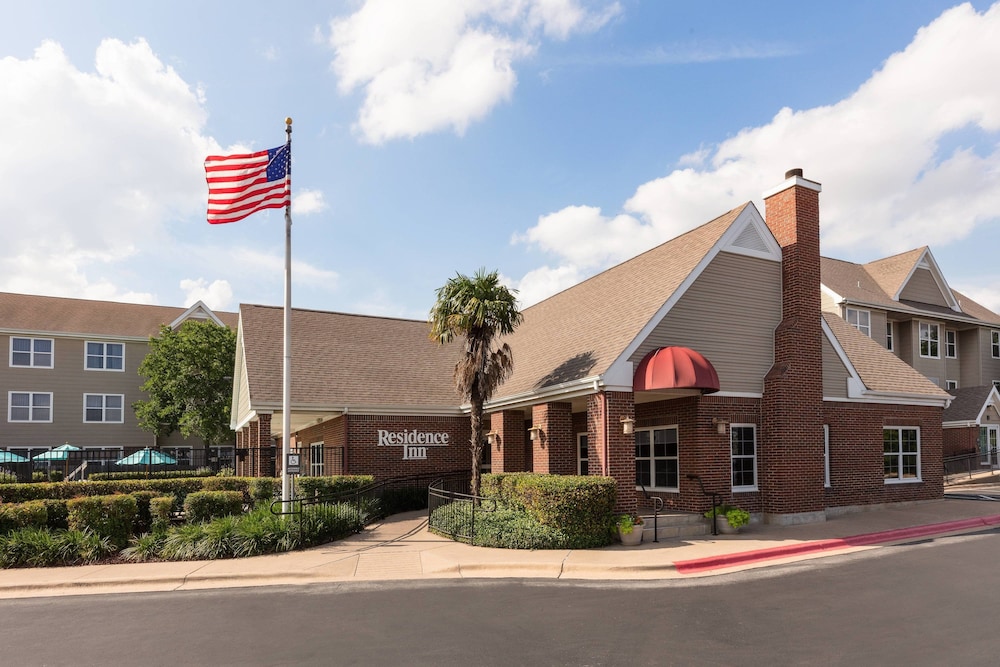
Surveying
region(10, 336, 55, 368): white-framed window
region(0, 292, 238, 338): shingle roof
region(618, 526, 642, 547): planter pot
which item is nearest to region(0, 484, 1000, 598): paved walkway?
region(618, 526, 642, 547): planter pot

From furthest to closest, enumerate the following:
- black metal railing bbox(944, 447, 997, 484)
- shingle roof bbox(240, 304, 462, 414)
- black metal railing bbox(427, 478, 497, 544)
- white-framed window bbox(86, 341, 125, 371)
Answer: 1. white-framed window bbox(86, 341, 125, 371)
2. black metal railing bbox(944, 447, 997, 484)
3. shingle roof bbox(240, 304, 462, 414)
4. black metal railing bbox(427, 478, 497, 544)

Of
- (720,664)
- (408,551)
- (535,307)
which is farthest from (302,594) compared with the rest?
(535,307)

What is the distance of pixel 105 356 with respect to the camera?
4319 centimetres

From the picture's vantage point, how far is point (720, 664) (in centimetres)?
754

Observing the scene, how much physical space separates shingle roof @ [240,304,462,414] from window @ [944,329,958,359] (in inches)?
1168

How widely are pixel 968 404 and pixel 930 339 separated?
557 centimetres

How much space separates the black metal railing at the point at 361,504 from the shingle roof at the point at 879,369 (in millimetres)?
13269

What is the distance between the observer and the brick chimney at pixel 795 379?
17.4 metres

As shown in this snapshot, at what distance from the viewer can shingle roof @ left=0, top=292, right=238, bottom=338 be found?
41.6m

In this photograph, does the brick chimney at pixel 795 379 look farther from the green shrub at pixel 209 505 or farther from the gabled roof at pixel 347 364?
the green shrub at pixel 209 505

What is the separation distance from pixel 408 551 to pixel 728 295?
9997mm

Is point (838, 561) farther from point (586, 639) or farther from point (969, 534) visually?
point (586, 639)

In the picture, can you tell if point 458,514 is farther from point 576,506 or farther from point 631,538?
point 631,538

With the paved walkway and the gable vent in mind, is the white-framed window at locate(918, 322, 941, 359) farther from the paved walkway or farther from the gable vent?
the gable vent
